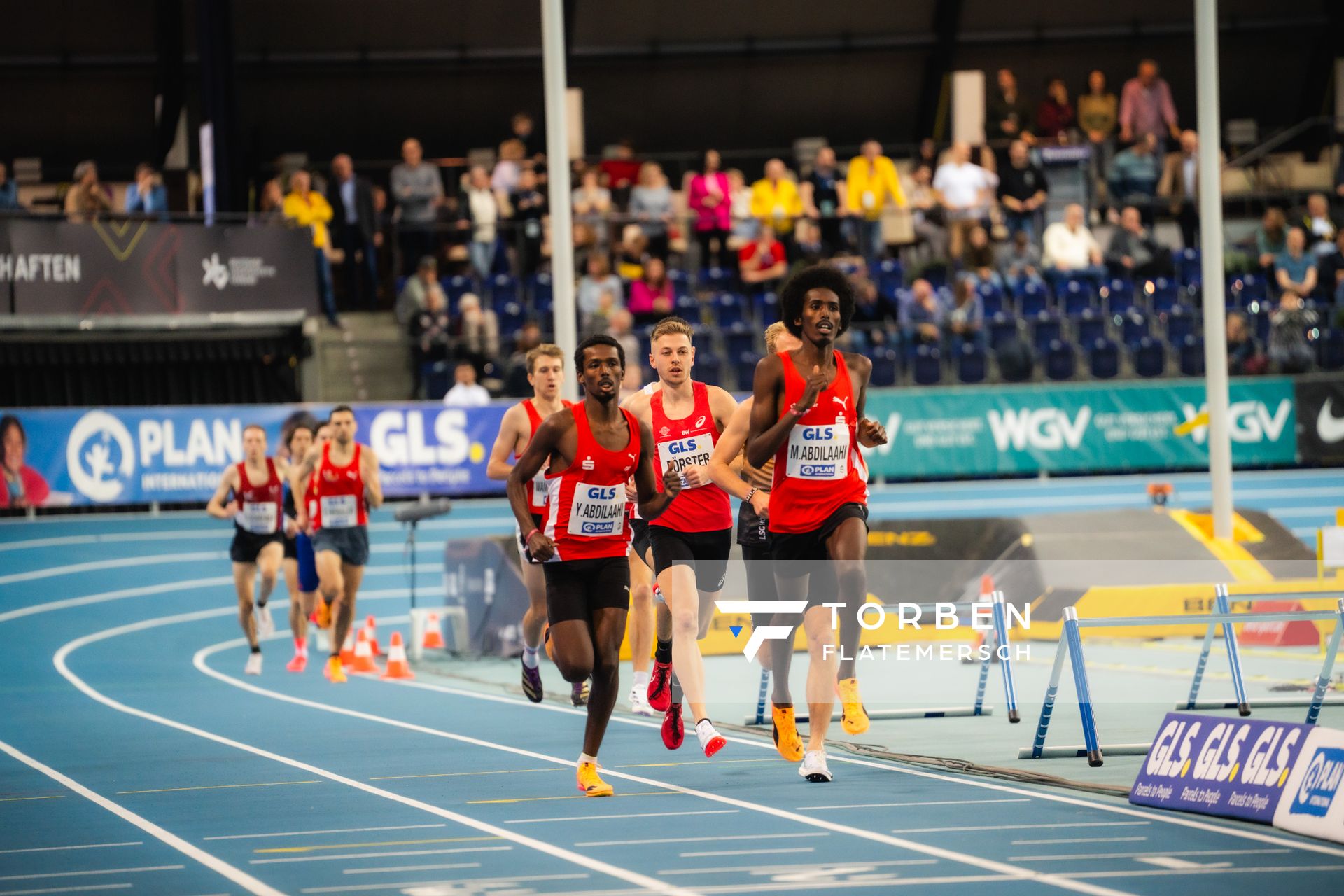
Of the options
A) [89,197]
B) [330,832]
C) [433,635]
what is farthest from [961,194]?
[330,832]

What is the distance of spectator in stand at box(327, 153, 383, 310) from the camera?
2572 centimetres

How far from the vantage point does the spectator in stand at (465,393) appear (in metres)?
23.3

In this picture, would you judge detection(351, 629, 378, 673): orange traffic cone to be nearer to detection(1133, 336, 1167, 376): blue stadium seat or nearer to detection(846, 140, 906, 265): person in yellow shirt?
detection(846, 140, 906, 265): person in yellow shirt

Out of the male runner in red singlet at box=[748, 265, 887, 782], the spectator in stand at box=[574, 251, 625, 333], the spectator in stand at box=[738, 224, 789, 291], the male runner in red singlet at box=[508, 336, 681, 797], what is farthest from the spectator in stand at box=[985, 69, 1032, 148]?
the male runner in red singlet at box=[508, 336, 681, 797]

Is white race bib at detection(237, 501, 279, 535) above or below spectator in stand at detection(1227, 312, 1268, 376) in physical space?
below

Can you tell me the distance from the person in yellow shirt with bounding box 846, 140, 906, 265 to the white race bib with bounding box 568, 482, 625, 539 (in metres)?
18.8

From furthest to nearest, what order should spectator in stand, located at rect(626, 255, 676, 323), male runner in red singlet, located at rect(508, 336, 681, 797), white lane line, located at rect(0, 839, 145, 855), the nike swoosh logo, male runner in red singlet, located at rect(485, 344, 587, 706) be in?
1. spectator in stand, located at rect(626, 255, 676, 323)
2. the nike swoosh logo
3. male runner in red singlet, located at rect(485, 344, 587, 706)
4. male runner in red singlet, located at rect(508, 336, 681, 797)
5. white lane line, located at rect(0, 839, 145, 855)

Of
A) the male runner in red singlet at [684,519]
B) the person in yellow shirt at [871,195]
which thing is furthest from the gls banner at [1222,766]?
the person in yellow shirt at [871,195]

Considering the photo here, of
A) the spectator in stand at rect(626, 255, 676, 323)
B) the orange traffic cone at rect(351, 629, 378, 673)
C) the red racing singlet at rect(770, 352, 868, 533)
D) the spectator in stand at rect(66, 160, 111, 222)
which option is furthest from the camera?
the spectator in stand at rect(626, 255, 676, 323)

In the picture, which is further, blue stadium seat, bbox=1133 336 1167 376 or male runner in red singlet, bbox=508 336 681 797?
blue stadium seat, bbox=1133 336 1167 376

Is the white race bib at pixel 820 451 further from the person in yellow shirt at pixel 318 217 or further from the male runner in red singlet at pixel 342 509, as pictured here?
the person in yellow shirt at pixel 318 217

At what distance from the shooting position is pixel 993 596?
10805 millimetres

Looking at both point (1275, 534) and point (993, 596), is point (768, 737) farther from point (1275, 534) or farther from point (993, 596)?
point (1275, 534)

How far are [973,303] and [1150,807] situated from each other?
18156 mm
